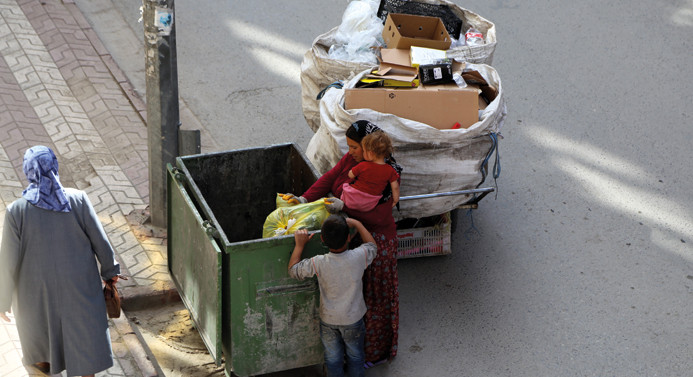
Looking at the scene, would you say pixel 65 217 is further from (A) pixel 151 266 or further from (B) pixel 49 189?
(A) pixel 151 266

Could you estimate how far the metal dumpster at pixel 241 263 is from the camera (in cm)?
477

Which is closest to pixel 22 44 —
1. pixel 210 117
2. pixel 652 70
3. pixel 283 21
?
pixel 210 117

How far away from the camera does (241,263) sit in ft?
15.4

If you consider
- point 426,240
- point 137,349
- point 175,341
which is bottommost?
point 175,341

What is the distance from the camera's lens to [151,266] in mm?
6184

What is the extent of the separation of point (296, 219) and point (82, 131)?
11.8 feet

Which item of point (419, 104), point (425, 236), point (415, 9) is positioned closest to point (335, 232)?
point (419, 104)

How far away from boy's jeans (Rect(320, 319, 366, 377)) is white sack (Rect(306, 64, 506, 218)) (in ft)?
3.57

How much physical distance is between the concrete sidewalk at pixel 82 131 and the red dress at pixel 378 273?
1.44 m

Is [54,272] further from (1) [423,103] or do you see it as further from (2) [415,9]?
(2) [415,9]

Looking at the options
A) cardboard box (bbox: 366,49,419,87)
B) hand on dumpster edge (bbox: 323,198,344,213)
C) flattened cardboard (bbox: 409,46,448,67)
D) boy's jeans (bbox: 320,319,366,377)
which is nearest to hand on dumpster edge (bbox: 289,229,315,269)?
hand on dumpster edge (bbox: 323,198,344,213)

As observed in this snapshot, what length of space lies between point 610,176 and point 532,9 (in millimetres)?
3740

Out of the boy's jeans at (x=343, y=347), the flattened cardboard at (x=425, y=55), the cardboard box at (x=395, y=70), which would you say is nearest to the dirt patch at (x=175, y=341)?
the boy's jeans at (x=343, y=347)

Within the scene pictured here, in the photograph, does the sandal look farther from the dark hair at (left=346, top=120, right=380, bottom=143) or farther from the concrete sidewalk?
the dark hair at (left=346, top=120, right=380, bottom=143)
